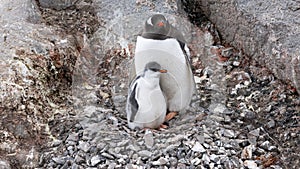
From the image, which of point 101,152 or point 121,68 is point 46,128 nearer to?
point 101,152

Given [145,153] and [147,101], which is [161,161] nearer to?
[145,153]

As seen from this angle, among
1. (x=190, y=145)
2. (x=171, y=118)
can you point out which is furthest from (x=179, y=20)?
(x=190, y=145)

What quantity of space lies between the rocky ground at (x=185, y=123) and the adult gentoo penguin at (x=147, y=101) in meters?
0.06

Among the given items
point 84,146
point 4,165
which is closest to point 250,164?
point 84,146

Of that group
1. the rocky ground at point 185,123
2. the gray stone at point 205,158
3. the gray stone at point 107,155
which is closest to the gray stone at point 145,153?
the rocky ground at point 185,123

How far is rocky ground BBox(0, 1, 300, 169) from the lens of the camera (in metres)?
2.53

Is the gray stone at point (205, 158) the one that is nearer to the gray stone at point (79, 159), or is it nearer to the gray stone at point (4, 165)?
the gray stone at point (79, 159)

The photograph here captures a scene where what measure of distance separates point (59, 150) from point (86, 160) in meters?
0.17

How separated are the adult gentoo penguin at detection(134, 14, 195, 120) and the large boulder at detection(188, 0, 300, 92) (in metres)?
0.47

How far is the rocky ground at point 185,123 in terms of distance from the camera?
2533 mm

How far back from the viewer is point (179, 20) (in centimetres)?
336

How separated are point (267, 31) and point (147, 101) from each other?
831 mm

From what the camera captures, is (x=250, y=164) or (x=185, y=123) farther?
(x=185, y=123)

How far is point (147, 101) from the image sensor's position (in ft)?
8.68
